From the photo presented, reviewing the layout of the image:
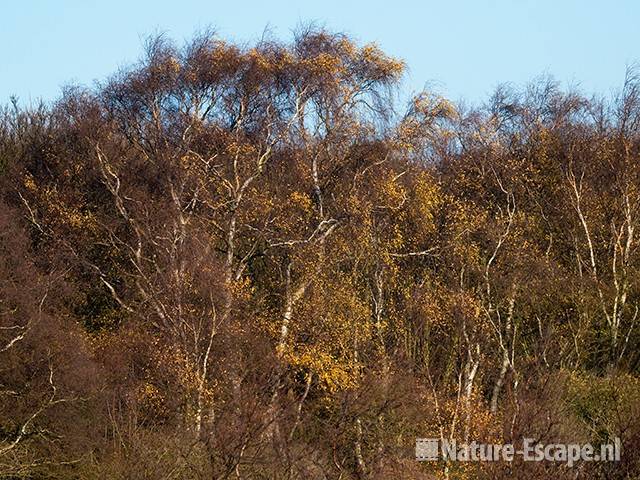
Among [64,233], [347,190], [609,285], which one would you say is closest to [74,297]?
[64,233]

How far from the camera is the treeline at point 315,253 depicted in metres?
32.0

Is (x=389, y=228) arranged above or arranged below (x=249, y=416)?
above

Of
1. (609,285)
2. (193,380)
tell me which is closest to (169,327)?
(193,380)

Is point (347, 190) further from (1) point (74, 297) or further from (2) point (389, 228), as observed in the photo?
(1) point (74, 297)

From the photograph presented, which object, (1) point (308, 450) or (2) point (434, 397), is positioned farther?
(2) point (434, 397)

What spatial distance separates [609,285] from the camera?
4012 centimetres

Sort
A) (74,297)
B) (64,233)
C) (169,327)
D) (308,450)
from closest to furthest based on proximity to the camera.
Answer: (308,450) < (169,327) < (74,297) < (64,233)

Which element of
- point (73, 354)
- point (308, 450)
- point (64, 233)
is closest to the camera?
point (308, 450)

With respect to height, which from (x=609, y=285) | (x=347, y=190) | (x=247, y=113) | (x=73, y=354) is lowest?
(x=73, y=354)

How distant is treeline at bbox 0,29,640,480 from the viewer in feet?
105

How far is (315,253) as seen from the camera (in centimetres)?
3841

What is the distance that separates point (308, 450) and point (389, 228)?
542 inches

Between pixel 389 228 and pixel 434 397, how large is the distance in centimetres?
951

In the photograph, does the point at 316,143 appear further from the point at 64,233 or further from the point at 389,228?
the point at 64,233
